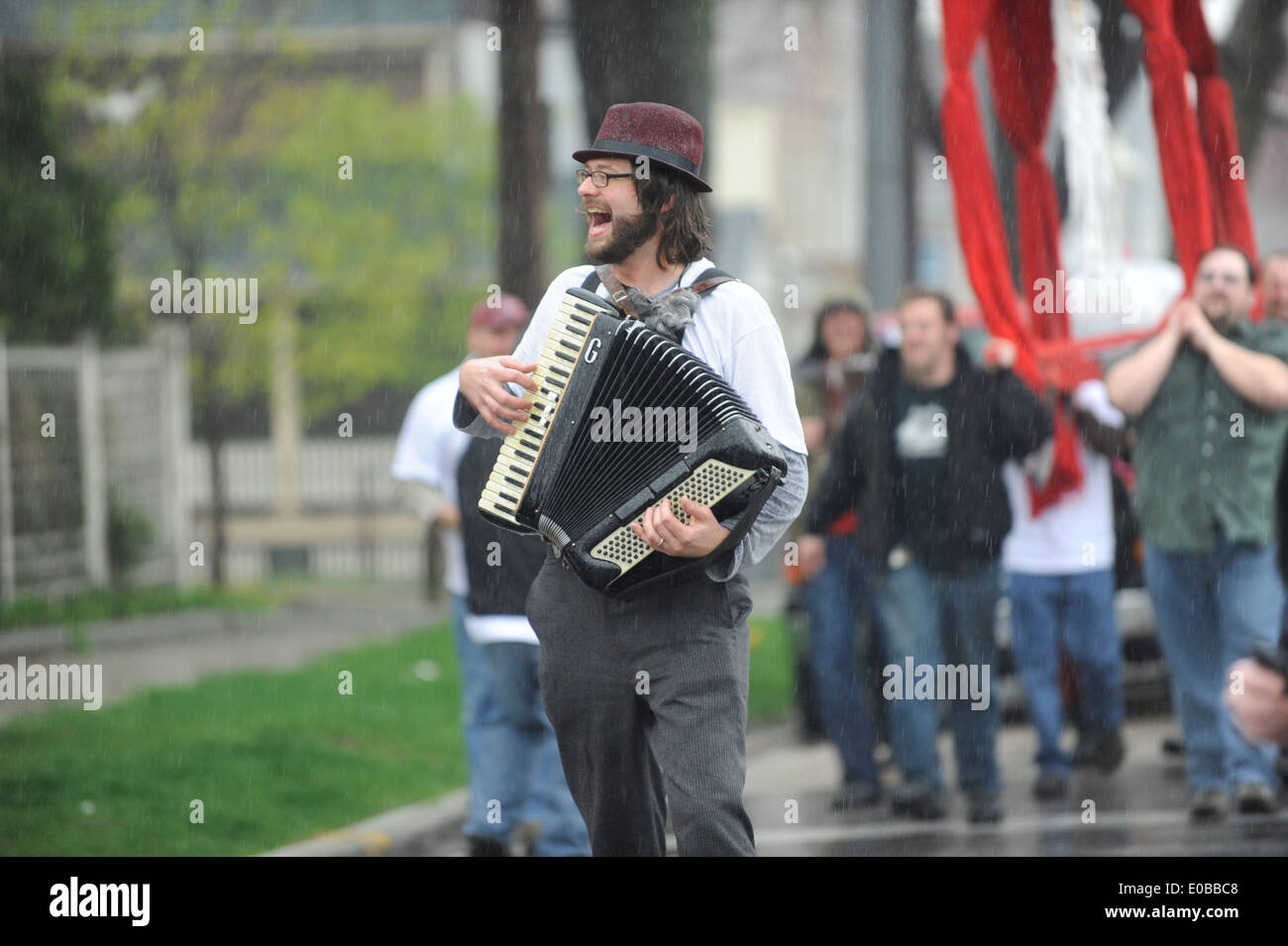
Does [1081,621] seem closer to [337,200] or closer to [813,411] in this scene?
[813,411]

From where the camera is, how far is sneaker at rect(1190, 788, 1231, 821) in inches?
277

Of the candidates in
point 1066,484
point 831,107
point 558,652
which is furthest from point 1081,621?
point 831,107

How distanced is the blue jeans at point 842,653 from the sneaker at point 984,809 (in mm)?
660

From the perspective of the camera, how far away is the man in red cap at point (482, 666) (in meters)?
6.52

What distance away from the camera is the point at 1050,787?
786 cm

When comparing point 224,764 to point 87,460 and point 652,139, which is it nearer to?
point 652,139

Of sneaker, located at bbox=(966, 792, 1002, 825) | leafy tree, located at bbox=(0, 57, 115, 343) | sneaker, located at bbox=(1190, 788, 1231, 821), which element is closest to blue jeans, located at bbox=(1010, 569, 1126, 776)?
→ sneaker, located at bbox=(966, 792, 1002, 825)

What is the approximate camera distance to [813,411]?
906 centimetres

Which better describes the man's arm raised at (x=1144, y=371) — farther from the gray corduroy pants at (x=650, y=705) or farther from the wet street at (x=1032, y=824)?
the gray corduroy pants at (x=650, y=705)

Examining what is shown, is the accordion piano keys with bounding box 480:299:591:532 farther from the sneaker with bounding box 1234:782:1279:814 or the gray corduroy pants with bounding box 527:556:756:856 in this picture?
the sneaker with bounding box 1234:782:1279:814

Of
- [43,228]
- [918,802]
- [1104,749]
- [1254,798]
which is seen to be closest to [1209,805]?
[1254,798]

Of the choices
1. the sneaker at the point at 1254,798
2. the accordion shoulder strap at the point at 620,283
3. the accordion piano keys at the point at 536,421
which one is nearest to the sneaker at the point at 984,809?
the sneaker at the point at 1254,798

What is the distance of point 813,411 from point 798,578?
90cm
